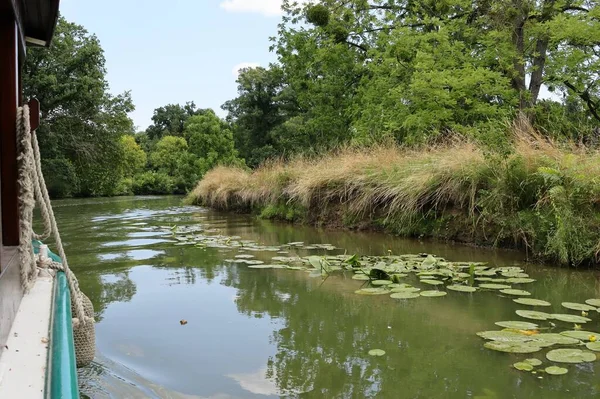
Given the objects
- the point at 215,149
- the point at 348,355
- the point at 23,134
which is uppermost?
the point at 215,149

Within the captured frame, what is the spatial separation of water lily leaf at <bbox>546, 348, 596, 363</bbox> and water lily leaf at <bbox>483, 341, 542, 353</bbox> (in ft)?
0.34

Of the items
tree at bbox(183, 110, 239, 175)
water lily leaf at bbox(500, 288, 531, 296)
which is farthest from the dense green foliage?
tree at bbox(183, 110, 239, 175)

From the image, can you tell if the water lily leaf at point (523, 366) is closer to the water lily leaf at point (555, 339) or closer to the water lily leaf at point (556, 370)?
the water lily leaf at point (556, 370)

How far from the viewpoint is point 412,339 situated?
115 inches

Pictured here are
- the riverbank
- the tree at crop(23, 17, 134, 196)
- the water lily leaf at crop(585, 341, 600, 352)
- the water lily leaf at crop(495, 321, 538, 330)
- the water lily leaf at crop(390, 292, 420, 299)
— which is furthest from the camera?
the tree at crop(23, 17, 134, 196)

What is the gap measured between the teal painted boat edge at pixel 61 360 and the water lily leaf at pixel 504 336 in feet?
7.19

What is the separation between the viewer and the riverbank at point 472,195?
495cm

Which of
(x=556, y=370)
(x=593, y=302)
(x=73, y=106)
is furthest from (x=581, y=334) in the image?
(x=73, y=106)

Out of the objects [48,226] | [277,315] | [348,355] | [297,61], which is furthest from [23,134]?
[297,61]

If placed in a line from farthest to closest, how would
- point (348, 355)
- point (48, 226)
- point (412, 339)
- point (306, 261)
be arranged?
1. point (306, 261)
2. point (412, 339)
3. point (348, 355)
4. point (48, 226)

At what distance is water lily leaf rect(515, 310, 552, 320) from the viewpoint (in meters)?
3.12

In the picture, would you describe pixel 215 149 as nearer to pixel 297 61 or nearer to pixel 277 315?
pixel 297 61

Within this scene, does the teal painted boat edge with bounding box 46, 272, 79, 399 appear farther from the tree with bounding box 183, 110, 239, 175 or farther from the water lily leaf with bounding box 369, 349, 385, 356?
the tree with bounding box 183, 110, 239, 175

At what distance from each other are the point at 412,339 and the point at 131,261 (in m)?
3.75
